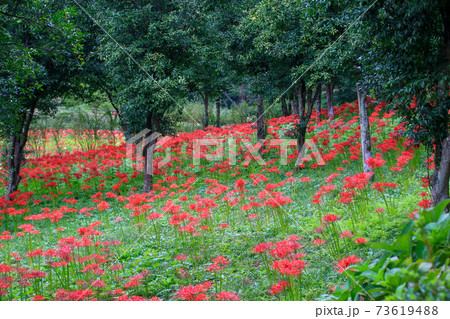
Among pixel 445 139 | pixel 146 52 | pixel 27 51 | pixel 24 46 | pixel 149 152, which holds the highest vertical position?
pixel 146 52

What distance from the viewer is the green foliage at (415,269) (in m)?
1.34

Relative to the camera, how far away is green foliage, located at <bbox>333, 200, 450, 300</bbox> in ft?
4.40

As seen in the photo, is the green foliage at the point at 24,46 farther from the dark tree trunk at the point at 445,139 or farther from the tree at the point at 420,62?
the dark tree trunk at the point at 445,139

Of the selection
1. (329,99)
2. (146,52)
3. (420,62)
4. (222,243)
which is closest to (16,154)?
(146,52)

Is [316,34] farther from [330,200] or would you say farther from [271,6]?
[330,200]

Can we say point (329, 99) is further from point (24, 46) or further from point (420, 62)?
point (24, 46)

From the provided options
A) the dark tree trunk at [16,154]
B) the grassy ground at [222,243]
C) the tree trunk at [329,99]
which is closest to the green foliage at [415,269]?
the grassy ground at [222,243]

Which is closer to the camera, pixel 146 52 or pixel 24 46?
pixel 24 46

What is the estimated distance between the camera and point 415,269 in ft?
4.95

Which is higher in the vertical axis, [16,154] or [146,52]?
[146,52]

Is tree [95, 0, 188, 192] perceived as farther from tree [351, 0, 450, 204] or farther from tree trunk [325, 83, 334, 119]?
tree trunk [325, 83, 334, 119]
